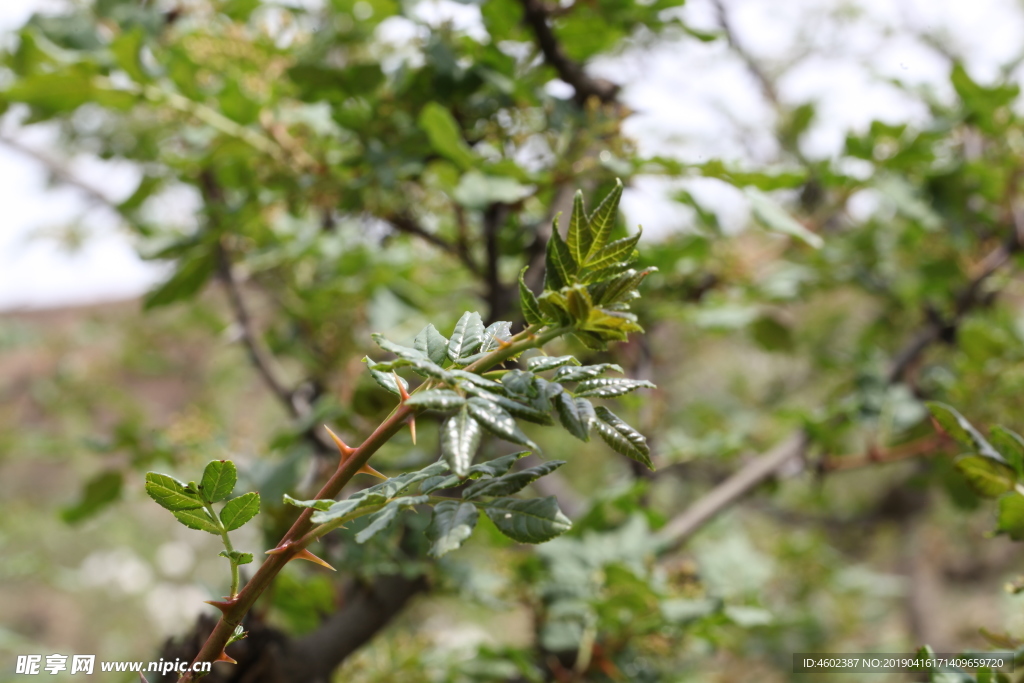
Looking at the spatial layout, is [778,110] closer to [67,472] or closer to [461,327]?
[461,327]

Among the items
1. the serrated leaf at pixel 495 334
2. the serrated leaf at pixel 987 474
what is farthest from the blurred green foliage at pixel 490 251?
the serrated leaf at pixel 495 334

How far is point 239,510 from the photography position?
0.35 m

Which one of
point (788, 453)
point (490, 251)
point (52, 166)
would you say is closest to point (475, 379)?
point (490, 251)

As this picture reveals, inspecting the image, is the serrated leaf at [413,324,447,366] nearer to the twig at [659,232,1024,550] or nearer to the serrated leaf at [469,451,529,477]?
the serrated leaf at [469,451,529,477]

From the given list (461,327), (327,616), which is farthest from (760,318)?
(461,327)

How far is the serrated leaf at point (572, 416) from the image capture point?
1.03ft

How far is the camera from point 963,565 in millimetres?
2627

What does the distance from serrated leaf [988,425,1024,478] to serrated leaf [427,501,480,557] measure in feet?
1.19

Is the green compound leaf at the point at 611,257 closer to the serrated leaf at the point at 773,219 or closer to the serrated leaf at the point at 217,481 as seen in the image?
the serrated leaf at the point at 217,481

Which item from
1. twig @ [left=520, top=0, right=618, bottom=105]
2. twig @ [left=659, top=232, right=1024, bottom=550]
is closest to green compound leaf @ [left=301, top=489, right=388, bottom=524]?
twig @ [left=520, top=0, right=618, bottom=105]

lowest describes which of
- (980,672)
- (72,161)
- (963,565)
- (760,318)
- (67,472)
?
(67,472)

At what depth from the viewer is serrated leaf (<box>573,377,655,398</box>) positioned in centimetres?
33

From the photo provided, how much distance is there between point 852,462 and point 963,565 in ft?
6.89

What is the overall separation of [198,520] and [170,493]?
0.02m
